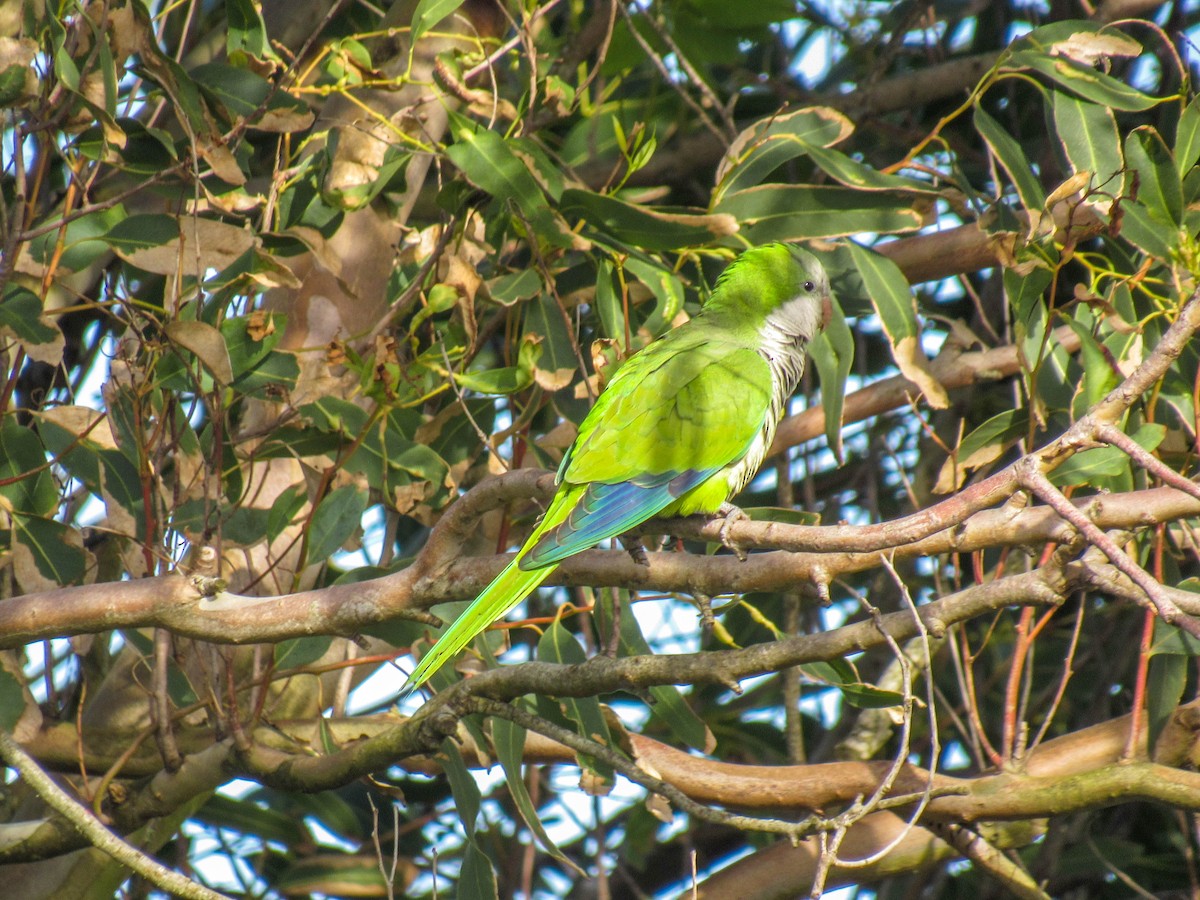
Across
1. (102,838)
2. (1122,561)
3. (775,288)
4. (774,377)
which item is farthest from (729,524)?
(102,838)

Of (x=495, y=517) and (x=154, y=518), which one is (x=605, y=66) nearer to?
(x=495, y=517)

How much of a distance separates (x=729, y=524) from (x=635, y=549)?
20cm

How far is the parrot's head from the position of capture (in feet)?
10.9

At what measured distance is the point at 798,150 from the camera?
306 centimetres

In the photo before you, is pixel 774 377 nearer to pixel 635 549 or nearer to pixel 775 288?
pixel 775 288

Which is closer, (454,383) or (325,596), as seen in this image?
(325,596)

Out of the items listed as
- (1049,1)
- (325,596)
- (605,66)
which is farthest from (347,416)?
(1049,1)

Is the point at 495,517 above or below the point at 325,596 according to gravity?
below

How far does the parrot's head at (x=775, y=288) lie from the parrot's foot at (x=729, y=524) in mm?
649

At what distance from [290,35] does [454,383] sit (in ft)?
4.81

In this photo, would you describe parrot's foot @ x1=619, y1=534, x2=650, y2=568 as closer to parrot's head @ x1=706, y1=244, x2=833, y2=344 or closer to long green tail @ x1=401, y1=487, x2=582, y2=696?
long green tail @ x1=401, y1=487, x2=582, y2=696

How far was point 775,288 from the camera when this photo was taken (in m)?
3.34

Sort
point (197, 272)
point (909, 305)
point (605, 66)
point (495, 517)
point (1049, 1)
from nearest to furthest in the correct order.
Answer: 1. point (197, 272)
2. point (909, 305)
3. point (495, 517)
4. point (605, 66)
5. point (1049, 1)

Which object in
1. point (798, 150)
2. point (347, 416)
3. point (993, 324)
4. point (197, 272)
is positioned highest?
point (197, 272)
